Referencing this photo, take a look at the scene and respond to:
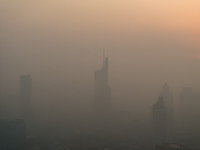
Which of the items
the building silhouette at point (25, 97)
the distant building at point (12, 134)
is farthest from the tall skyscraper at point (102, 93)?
the distant building at point (12, 134)

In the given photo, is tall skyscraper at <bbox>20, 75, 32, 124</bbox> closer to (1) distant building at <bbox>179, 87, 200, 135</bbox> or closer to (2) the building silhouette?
(2) the building silhouette

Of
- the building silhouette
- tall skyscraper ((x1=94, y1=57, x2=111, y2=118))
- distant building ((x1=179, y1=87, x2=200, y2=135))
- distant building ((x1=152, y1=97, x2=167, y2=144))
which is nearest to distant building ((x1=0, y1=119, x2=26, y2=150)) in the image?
the building silhouette

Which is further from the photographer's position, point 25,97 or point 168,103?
point 25,97

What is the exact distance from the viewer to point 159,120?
360cm

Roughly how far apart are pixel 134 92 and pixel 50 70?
93 cm

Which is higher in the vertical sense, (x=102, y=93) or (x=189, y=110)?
(x=102, y=93)

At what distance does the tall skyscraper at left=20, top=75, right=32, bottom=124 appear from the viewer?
365 cm

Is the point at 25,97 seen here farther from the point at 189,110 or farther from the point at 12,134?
the point at 189,110

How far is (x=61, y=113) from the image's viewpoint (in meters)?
3.61

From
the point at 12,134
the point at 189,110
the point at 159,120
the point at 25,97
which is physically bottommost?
the point at 12,134

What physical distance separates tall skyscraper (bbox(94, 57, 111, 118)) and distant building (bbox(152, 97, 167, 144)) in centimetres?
49

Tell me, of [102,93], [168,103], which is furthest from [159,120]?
[102,93]

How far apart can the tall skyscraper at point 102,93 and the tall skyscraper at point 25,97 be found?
0.72 m

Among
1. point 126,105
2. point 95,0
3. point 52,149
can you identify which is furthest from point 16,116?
point 95,0
